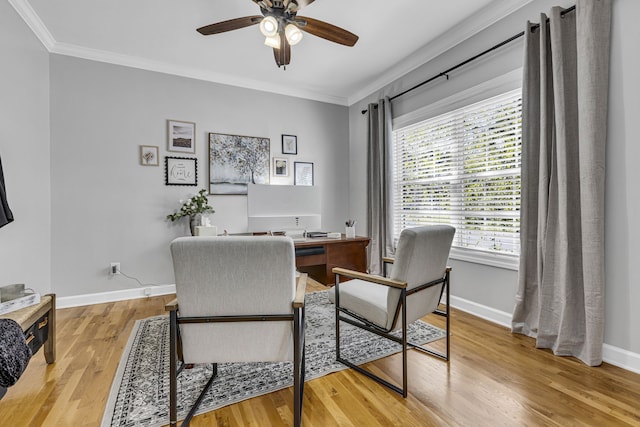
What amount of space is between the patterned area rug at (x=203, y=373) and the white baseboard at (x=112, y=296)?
2.95 ft

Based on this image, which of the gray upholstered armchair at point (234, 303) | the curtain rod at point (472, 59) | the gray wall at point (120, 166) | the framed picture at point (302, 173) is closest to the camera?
the gray upholstered armchair at point (234, 303)

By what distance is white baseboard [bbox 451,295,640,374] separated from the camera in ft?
6.07

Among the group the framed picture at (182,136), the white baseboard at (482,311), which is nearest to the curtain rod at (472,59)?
the white baseboard at (482,311)

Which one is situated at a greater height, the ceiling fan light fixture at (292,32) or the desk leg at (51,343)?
the ceiling fan light fixture at (292,32)

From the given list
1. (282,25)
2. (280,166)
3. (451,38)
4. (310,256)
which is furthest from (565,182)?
(280,166)

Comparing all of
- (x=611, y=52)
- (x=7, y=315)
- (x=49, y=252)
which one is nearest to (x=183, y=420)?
(x=7, y=315)

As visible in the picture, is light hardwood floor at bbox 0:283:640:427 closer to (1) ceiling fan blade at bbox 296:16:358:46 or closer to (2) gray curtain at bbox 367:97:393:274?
(2) gray curtain at bbox 367:97:393:274

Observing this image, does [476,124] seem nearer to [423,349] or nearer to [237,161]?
[423,349]

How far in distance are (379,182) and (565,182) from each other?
2.09m

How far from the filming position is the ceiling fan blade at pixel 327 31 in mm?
2170

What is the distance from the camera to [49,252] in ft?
9.93

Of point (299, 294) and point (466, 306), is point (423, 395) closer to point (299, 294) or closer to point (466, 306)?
point (299, 294)

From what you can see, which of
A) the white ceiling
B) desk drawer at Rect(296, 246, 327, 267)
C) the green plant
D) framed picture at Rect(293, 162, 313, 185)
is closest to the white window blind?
the white ceiling

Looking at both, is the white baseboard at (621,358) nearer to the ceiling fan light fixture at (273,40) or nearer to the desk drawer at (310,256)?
the desk drawer at (310,256)
